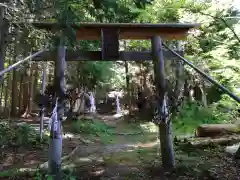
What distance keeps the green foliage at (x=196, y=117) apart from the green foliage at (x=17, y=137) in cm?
584

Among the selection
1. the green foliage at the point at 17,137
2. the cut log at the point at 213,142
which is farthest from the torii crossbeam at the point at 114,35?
the green foliage at the point at 17,137

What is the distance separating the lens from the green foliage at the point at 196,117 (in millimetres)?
12211

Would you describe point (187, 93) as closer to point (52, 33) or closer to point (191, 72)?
point (191, 72)

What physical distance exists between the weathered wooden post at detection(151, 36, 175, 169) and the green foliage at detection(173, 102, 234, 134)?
5737 mm

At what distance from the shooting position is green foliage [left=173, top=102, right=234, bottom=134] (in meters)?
12.2

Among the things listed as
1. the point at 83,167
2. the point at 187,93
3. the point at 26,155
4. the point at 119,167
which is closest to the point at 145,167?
the point at 119,167

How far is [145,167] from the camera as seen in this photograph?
633 cm

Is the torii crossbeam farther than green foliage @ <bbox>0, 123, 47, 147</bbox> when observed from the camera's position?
No

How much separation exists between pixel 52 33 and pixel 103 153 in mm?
4288

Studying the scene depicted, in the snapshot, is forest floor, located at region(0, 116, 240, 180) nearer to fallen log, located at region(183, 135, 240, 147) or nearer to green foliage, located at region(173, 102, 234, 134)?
fallen log, located at region(183, 135, 240, 147)

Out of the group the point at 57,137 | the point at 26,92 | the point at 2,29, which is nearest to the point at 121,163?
the point at 57,137

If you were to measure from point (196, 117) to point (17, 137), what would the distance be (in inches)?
316

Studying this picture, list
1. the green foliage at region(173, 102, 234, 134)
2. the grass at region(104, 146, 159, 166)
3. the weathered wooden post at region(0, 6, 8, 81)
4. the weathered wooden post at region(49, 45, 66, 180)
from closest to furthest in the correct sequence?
the weathered wooden post at region(0, 6, 8, 81), the weathered wooden post at region(49, 45, 66, 180), the grass at region(104, 146, 159, 166), the green foliage at region(173, 102, 234, 134)

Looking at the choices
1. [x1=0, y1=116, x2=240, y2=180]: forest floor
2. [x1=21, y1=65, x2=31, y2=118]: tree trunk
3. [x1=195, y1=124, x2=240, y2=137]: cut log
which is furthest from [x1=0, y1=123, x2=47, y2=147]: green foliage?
[x1=21, y1=65, x2=31, y2=118]: tree trunk
